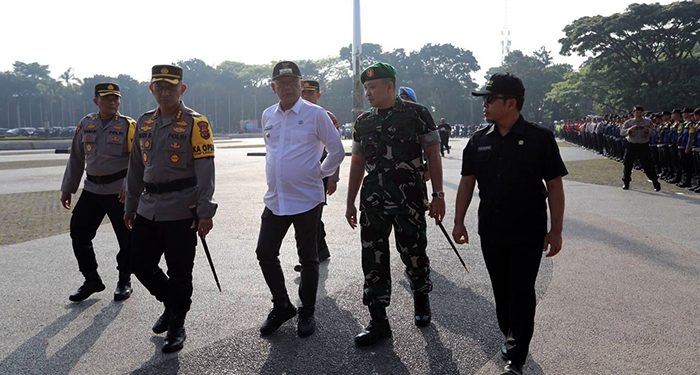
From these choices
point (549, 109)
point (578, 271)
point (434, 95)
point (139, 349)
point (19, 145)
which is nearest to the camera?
point (139, 349)

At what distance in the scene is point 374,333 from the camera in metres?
4.09

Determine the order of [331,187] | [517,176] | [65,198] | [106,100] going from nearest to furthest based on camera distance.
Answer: [517,176] → [331,187] → [106,100] → [65,198]

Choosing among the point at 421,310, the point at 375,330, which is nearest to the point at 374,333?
the point at 375,330

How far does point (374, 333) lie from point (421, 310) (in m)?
0.50

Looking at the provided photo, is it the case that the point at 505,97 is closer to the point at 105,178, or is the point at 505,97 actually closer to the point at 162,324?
the point at 162,324

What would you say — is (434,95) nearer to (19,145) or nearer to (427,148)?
(19,145)

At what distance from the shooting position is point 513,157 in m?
3.43

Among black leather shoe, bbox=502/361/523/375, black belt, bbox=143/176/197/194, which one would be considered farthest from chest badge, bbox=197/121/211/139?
black leather shoe, bbox=502/361/523/375

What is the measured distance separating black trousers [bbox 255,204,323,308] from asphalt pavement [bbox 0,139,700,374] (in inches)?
11.1

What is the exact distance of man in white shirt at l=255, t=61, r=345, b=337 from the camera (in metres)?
4.36

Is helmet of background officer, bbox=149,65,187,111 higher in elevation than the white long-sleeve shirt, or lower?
higher

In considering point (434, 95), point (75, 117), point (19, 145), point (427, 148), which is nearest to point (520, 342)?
point (427, 148)

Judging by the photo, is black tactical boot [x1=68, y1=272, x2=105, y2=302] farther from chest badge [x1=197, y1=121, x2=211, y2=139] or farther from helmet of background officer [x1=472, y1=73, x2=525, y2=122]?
helmet of background officer [x1=472, y1=73, x2=525, y2=122]

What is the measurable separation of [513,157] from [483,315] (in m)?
1.66
